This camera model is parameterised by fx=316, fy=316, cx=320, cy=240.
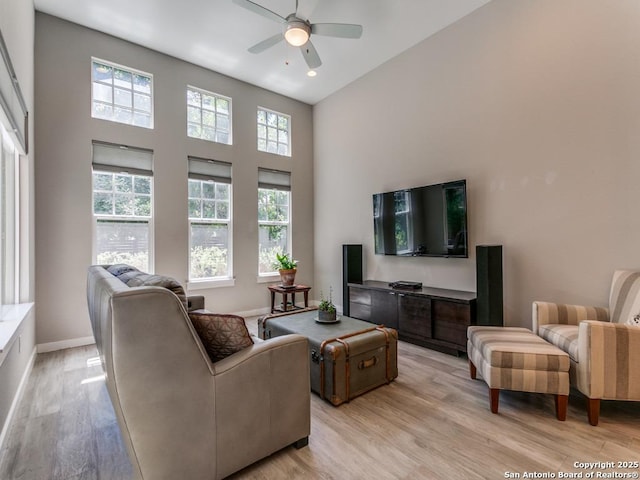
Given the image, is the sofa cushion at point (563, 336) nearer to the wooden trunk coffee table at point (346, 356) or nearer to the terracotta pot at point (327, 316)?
the wooden trunk coffee table at point (346, 356)

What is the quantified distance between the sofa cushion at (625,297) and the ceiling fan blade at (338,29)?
306cm

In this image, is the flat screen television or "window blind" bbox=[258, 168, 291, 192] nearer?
the flat screen television

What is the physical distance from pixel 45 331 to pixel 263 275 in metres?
2.75

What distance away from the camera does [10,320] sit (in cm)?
216

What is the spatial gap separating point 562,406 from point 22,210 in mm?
4623

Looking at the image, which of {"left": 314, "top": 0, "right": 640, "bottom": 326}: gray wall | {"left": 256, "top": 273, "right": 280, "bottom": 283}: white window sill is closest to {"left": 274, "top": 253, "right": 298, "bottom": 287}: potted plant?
{"left": 256, "top": 273, "right": 280, "bottom": 283}: white window sill

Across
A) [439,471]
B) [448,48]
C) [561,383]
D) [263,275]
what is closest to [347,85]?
[448,48]

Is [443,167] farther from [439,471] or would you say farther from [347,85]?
[439,471]

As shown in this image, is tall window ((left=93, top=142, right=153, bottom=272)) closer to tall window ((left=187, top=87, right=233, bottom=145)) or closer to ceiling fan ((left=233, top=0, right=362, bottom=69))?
tall window ((left=187, top=87, right=233, bottom=145))

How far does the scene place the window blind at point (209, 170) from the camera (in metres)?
4.53

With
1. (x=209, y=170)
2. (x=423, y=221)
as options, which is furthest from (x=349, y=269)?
(x=209, y=170)

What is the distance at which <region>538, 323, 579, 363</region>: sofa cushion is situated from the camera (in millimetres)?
2202

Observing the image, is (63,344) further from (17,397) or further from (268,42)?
(268,42)

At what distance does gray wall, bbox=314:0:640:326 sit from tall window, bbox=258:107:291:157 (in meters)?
1.71
